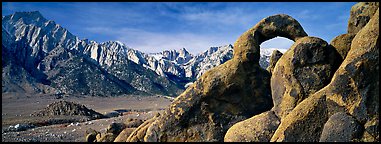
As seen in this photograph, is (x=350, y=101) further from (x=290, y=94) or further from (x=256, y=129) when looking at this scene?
(x=256, y=129)

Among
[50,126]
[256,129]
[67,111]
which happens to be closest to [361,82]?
[256,129]

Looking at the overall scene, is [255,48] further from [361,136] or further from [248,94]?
[361,136]

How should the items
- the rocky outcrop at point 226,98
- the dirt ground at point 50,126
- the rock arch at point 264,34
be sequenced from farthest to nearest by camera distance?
the dirt ground at point 50,126, the rocky outcrop at point 226,98, the rock arch at point 264,34

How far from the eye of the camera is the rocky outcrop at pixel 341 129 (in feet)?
30.6

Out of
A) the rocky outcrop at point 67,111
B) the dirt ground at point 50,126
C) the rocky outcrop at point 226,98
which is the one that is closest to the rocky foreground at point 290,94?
the rocky outcrop at point 226,98

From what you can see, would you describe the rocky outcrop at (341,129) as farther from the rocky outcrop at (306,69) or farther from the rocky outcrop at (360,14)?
the rocky outcrop at (360,14)

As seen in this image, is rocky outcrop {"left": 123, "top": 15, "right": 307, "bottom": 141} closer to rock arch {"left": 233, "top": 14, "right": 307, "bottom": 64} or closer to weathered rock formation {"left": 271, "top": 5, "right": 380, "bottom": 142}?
rock arch {"left": 233, "top": 14, "right": 307, "bottom": 64}

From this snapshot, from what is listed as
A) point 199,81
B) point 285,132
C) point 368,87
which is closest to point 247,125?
point 285,132

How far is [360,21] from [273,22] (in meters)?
3.42

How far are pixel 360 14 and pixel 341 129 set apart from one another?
18.0 ft

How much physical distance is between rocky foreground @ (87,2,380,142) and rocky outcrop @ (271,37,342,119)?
34 millimetres

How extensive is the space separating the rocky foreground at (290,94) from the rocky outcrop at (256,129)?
35 mm

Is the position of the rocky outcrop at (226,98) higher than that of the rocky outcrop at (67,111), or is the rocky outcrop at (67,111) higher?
the rocky outcrop at (226,98)

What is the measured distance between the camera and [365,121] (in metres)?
9.48
